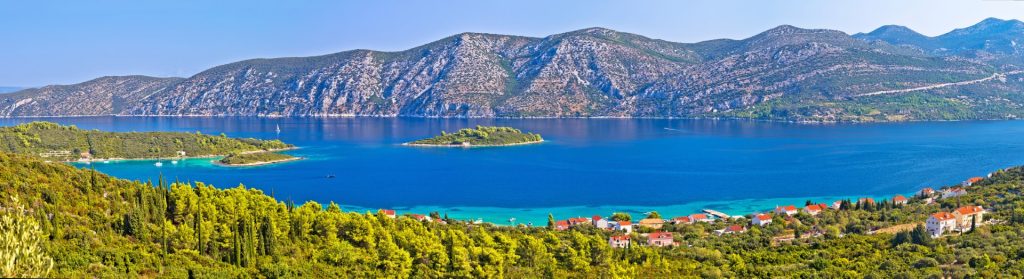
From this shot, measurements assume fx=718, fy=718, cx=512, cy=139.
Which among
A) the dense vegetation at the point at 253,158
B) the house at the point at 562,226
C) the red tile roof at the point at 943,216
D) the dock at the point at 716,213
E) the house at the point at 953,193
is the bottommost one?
the dock at the point at 716,213

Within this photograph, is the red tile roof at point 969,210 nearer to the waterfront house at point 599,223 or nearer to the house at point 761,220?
the house at point 761,220

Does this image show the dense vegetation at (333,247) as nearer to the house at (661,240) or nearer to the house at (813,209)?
the house at (661,240)

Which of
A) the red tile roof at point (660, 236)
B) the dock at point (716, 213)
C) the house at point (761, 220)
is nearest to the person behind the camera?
the red tile roof at point (660, 236)

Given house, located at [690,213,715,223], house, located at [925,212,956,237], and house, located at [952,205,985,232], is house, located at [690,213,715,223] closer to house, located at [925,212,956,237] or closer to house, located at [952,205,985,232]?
house, located at [925,212,956,237]

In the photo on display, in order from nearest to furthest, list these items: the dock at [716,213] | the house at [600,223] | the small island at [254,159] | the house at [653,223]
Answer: the house at [653,223], the house at [600,223], the dock at [716,213], the small island at [254,159]

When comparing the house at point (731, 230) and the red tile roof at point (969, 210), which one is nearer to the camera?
the red tile roof at point (969, 210)

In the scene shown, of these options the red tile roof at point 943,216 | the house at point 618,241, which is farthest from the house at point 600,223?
the red tile roof at point 943,216

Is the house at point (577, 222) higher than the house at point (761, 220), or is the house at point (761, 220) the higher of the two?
the house at point (761, 220)
